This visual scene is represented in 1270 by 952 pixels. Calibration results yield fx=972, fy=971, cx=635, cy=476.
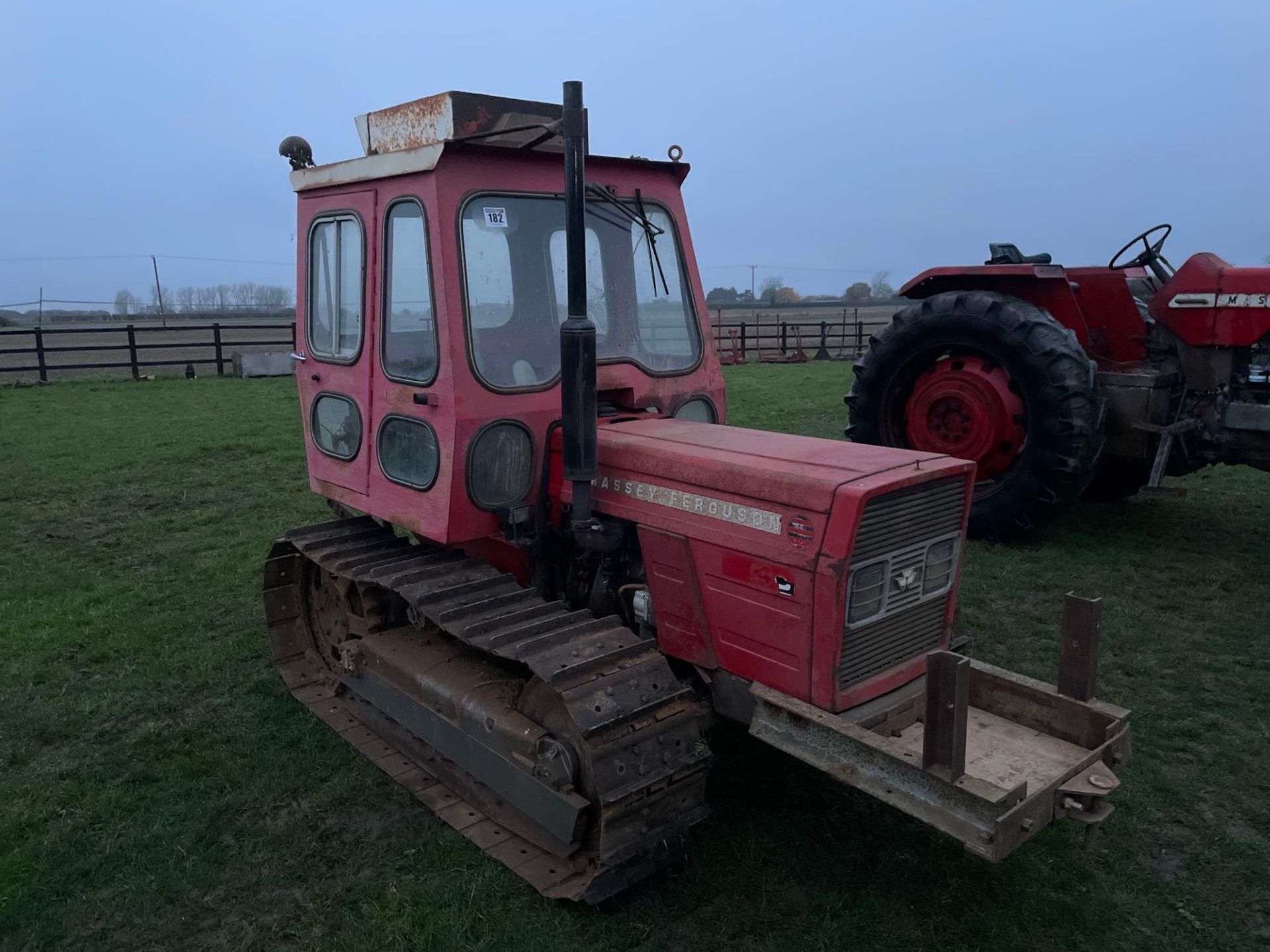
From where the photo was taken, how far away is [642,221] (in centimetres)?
438

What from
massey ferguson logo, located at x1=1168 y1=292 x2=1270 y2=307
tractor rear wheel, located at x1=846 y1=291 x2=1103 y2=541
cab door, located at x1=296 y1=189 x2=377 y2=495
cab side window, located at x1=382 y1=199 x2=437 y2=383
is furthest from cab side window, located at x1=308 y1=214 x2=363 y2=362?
massey ferguson logo, located at x1=1168 y1=292 x2=1270 y2=307

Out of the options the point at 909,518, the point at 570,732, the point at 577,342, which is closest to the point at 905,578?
the point at 909,518

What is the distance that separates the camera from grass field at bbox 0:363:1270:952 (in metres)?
3.28

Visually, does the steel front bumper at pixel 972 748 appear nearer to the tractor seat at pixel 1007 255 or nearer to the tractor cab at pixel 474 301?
the tractor cab at pixel 474 301

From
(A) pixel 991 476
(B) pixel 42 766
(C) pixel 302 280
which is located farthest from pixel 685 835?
(A) pixel 991 476

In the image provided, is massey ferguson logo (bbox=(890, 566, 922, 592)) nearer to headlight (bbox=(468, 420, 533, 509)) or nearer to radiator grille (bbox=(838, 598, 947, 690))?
radiator grille (bbox=(838, 598, 947, 690))

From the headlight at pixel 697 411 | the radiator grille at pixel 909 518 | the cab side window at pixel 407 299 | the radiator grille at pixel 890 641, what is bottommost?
the radiator grille at pixel 890 641

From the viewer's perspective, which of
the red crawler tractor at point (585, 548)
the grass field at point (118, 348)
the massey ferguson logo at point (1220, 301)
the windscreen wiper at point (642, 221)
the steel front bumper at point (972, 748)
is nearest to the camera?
the steel front bumper at point (972, 748)

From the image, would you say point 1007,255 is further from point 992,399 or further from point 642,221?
point 642,221

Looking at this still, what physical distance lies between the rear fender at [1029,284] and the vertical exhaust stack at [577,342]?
5.27m

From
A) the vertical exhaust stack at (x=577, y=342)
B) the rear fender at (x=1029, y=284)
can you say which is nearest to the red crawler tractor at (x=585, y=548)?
the vertical exhaust stack at (x=577, y=342)

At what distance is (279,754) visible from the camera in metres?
4.45

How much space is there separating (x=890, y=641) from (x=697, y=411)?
158cm

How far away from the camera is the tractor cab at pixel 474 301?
3.92 metres
